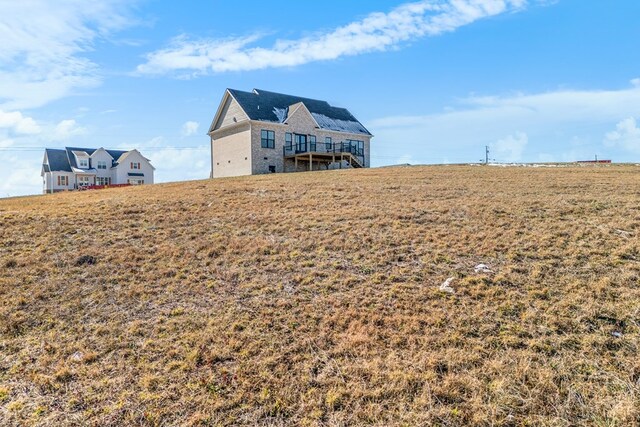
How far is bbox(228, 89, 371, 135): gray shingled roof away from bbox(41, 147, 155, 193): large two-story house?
26999 millimetres

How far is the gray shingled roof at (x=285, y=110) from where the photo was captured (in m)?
28.6

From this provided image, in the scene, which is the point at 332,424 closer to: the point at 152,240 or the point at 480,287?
the point at 480,287

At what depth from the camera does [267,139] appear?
28.3 m

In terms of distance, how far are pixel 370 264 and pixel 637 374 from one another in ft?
12.0

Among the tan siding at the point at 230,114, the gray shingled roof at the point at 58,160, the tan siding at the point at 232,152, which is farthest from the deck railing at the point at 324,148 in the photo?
the gray shingled roof at the point at 58,160

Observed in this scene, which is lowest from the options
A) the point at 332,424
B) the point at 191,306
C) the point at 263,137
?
the point at 332,424

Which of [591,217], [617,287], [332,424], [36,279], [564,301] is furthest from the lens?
[591,217]

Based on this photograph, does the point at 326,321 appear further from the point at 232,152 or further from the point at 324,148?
the point at 324,148

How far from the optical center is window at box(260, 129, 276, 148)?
28062 mm

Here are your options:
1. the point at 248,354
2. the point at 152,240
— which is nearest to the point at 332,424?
the point at 248,354

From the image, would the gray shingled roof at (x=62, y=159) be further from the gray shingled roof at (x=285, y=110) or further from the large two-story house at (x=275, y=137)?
the gray shingled roof at (x=285, y=110)

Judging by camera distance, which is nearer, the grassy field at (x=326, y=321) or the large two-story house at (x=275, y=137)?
the grassy field at (x=326, y=321)

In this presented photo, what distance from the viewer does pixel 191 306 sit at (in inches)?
215

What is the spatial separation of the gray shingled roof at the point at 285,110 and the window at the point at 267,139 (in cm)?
88
